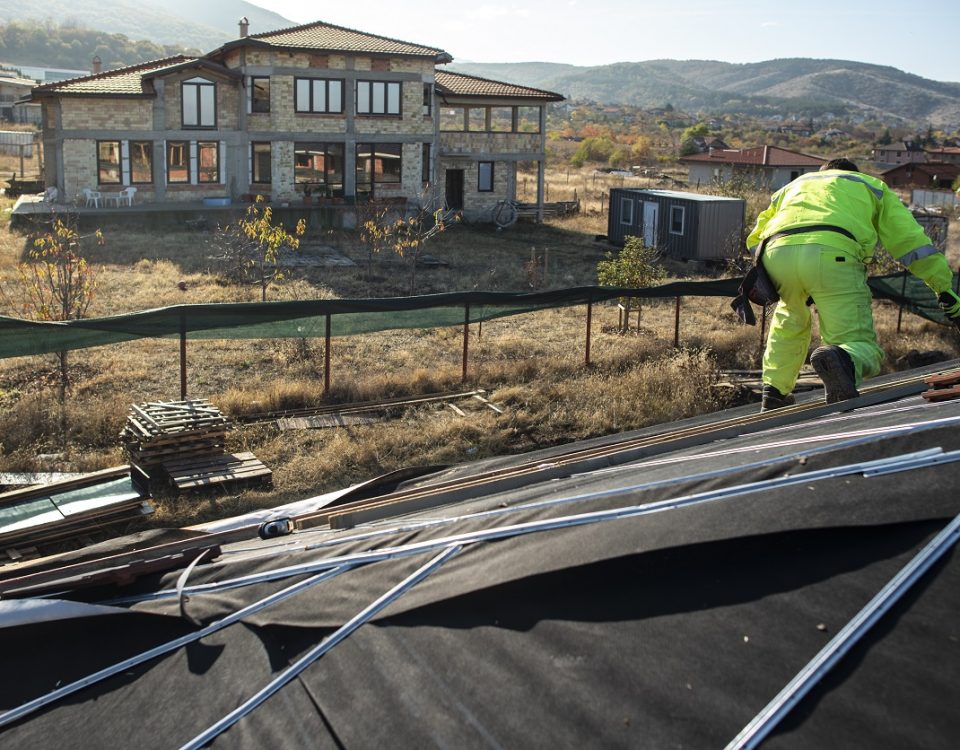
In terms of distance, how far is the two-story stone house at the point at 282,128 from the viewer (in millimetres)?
32062

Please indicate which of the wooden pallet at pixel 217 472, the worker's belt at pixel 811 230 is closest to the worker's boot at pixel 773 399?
the worker's belt at pixel 811 230

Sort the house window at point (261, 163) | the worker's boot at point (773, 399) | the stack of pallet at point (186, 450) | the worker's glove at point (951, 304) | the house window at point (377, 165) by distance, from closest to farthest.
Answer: the worker's glove at point (951, 304) → the worker's boot at point (773, 399) → the stack of pallet at point (186, 450) → the house window at point (261, 163) → the house window at point (377, 165)

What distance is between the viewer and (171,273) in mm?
23031

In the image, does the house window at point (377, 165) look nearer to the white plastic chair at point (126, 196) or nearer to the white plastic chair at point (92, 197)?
the white plastic chair at point (126, 196)

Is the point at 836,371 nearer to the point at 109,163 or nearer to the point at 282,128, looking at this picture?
the point at 282,128

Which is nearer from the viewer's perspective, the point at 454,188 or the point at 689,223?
the point at 689,223

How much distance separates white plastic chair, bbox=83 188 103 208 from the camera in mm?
31656

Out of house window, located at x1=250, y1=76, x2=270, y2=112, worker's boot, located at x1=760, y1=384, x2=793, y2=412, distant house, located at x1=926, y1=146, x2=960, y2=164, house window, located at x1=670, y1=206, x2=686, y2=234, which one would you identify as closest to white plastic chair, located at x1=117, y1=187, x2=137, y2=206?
house window, located at x1=250, y1=76, x2=270, y2=112

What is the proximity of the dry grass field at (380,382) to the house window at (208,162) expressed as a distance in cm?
1261

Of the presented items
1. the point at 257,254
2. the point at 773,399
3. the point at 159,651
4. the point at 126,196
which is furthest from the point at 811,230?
the point at 126,196

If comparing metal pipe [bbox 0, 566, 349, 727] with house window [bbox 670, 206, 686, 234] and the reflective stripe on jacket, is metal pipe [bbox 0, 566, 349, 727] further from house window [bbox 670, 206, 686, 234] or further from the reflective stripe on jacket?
house window [bbox 670, 206, 686, 234]

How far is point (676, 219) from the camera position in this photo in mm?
28625

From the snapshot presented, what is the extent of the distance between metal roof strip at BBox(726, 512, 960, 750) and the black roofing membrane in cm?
3

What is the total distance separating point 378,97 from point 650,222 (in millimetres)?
11361
